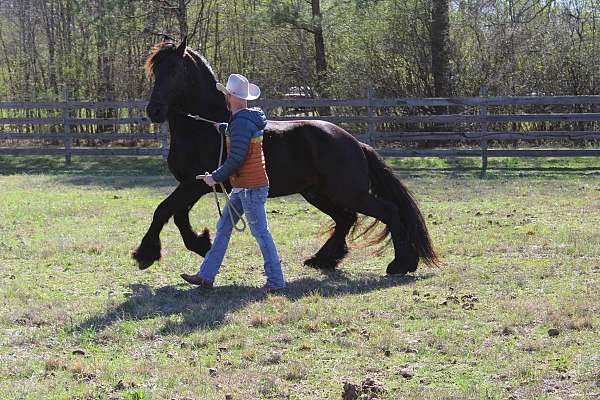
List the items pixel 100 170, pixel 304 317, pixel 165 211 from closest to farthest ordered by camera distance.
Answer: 1. pixel 304 317
2. pixel 165 211
3. pixel 100 170

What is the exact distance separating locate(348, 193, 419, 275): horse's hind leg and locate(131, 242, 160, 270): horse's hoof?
190 cm

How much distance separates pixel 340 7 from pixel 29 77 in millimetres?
11391

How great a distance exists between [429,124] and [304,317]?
16.8m

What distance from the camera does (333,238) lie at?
29.9 feet

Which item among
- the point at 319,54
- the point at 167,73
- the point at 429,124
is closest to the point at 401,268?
the point at 167,73

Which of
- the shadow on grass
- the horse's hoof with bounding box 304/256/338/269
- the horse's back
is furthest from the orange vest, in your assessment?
the shadow on grass

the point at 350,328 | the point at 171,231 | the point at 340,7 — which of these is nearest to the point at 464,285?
the point at 350,328

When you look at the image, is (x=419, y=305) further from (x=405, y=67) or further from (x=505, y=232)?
(x=405, y=67)

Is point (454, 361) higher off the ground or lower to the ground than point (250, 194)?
lower

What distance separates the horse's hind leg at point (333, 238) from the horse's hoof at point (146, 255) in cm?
158

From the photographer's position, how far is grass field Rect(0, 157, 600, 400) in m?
5.10

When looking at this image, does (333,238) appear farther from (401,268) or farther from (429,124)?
(429,124)

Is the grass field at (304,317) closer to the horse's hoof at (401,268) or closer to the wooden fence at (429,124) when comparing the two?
the horse's hoof at (401,268)

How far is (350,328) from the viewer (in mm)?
6301
